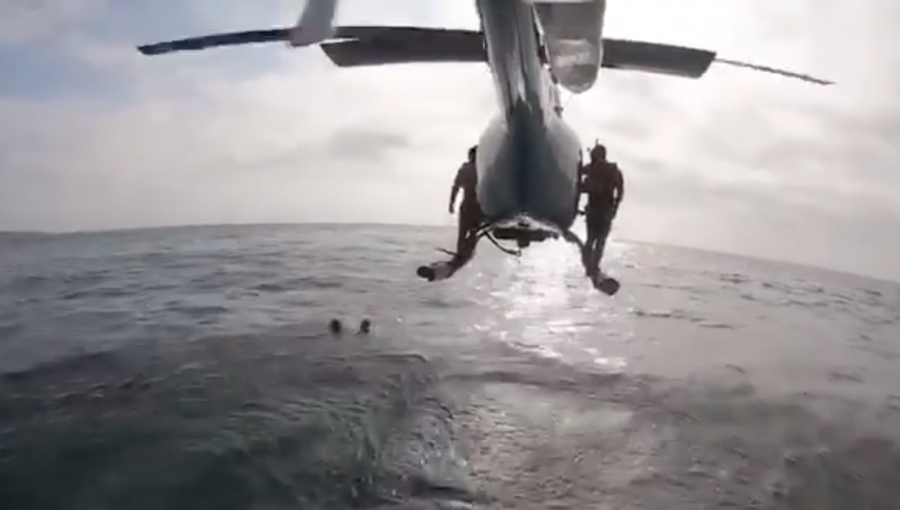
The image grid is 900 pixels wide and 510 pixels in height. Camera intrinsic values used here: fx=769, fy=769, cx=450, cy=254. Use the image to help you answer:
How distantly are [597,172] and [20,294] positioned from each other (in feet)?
71.4

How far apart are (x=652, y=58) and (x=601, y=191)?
1608mm

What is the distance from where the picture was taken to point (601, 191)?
8.88 metres

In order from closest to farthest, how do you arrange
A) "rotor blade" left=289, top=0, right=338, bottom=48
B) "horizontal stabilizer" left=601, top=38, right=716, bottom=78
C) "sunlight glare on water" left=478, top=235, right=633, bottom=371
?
1. "rotor blade" left=289, top=0, right=338, bottom=48
2. "horizontal stabilizer" left=601, top=38, right=716, bottom=78
3. "sunlight glare on water" left=478, top=235, right=633, bottom=371

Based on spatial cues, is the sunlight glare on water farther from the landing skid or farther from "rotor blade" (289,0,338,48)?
"rotor blade" (289,0,338,48)

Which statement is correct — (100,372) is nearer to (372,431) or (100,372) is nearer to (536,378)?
(372,431)

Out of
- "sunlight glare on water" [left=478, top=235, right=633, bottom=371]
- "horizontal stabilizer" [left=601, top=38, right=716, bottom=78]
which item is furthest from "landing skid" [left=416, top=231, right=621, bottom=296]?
"sunlight glare on water" [left=478, top=235, right=633, bottom=371]

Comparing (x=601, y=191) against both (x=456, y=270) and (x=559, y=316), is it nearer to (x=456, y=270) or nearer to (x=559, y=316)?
(x=456, y=270)

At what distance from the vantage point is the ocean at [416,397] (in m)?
13.3

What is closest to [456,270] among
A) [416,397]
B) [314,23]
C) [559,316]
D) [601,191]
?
[601,191]

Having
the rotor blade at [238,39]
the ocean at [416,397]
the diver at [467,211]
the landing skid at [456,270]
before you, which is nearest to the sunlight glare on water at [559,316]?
the ocean at [416,397]

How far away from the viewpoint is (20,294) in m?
24.2

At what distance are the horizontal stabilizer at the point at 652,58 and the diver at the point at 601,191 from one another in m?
1.15

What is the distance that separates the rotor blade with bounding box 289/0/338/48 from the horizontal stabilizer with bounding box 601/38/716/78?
5.03m

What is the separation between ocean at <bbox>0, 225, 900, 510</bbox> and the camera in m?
13.3
